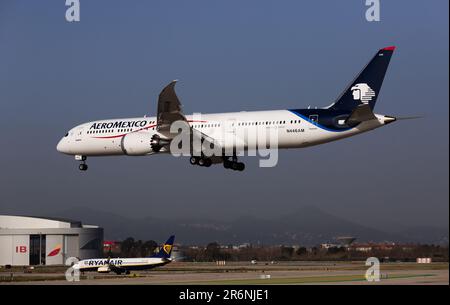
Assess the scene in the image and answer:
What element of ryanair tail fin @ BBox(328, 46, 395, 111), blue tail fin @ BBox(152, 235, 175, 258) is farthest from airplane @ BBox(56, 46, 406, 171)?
blue tail fin @ BBox(152, 235, 175, 258)

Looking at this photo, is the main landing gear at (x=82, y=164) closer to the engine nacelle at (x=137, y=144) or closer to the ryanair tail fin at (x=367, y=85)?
the engine nacelle at (x=137, y=144)

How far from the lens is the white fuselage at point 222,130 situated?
45094 mm

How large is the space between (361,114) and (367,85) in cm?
478

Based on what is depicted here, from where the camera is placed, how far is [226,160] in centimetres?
5200

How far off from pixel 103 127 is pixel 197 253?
32.0m

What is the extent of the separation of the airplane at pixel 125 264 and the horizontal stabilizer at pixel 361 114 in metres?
21.6

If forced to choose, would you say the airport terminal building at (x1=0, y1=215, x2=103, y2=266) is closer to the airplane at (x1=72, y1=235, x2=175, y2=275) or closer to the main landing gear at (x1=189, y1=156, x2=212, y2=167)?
the airplane at (x1=72, y1=235, x2=175, y2=275)

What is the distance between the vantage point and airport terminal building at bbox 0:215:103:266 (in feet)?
260

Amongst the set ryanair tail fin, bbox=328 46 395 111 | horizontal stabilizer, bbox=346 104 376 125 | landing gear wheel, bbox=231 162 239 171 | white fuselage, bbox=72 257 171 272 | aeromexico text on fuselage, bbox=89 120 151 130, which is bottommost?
white fuselage, bbox=72 257 171 272

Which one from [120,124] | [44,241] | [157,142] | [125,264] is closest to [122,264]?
[125,264]

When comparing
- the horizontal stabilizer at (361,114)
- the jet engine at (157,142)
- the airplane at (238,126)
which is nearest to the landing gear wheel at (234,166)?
the airplane at (238,126)

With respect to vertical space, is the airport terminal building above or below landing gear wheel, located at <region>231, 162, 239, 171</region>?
below
